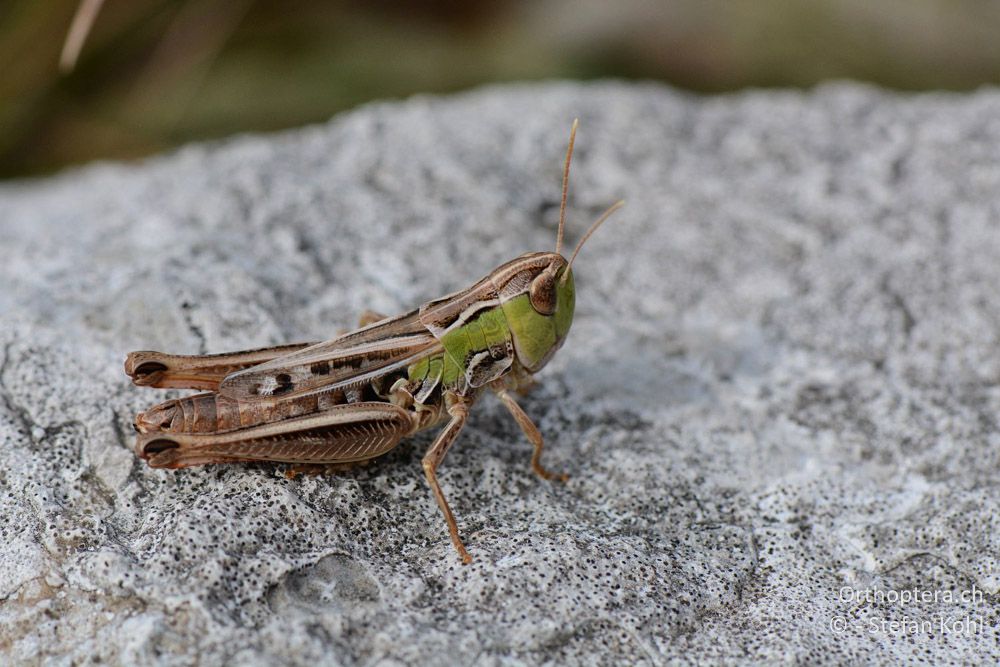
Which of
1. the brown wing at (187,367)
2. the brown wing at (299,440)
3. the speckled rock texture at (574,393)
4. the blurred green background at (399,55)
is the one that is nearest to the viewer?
the speckled rock texture at (574,393)

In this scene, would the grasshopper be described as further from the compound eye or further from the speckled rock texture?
the speckled rock texture

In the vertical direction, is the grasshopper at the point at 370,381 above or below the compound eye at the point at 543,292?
below

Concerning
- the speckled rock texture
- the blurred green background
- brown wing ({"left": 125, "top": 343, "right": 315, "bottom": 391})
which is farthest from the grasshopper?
the blurred green background

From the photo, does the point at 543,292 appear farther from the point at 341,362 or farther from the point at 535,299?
the point at 341,362

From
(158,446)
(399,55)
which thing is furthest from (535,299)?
(399,55)

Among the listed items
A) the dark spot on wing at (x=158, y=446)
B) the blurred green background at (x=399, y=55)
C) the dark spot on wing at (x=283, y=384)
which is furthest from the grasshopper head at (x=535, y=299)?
the blurred green background at (x=399, y=55)

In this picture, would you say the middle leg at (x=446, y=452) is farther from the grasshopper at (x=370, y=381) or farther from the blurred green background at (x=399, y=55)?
the blurred green background at (x=399, y=55)
